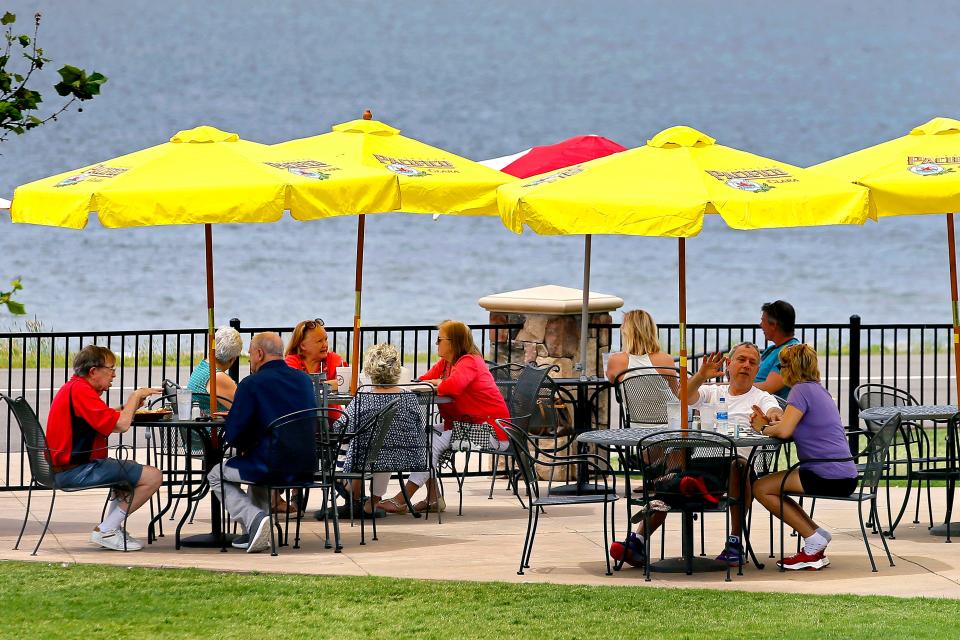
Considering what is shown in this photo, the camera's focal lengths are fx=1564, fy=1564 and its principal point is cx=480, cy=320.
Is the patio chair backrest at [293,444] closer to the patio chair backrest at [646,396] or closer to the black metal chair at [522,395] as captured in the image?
the black metal chair at [522,395]

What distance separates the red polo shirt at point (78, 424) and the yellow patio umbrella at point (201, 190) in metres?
0.88

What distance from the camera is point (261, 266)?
56.0 m

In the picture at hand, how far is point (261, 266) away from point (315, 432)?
47.8 meters

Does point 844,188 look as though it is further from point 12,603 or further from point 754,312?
point 754,312

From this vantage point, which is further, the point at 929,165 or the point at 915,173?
the point at 929,165

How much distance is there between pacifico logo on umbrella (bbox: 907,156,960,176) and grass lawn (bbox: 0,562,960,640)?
314 centimetres

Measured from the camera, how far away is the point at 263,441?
8.66m

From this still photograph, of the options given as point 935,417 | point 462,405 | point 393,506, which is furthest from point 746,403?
point 393,506

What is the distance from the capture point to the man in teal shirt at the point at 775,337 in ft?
32.4

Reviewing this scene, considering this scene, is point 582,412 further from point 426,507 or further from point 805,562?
point 805,562

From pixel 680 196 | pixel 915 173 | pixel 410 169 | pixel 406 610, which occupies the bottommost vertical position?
pixel 406 610

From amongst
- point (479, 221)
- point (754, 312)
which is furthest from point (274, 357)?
point (479, 221)

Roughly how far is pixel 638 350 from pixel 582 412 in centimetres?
92

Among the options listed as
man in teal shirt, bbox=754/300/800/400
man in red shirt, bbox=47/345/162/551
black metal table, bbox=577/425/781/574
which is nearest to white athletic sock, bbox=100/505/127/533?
man in red shirt, bbox=47/345/162/551
